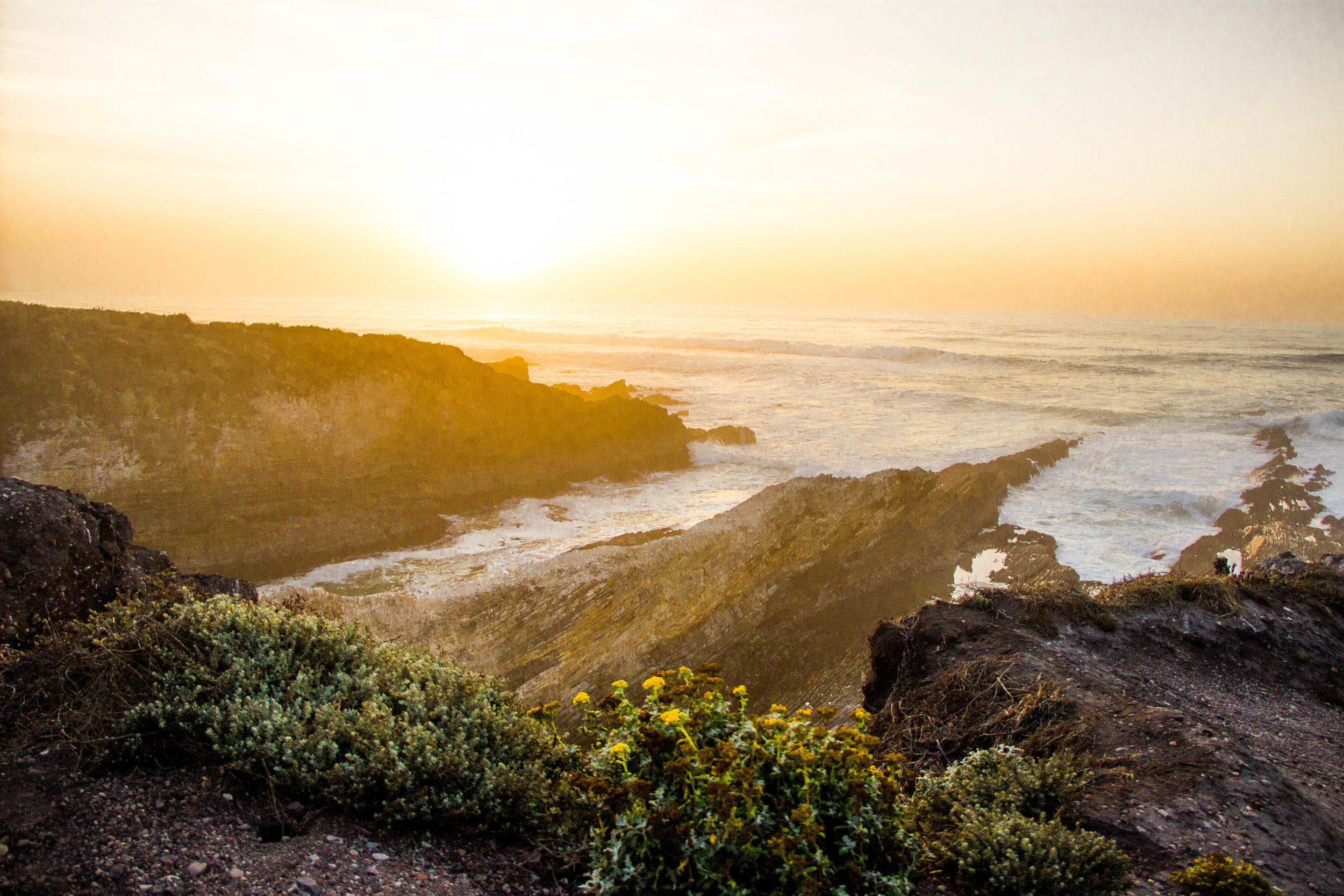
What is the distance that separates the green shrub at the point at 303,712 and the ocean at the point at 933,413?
13.2 feet

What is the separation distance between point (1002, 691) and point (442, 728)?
3762 mm

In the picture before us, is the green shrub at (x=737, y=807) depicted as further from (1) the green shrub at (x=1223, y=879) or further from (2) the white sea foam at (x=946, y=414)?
(2) the white sea foam at (x=946, y=414)

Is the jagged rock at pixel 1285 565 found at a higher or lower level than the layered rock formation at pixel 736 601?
higher

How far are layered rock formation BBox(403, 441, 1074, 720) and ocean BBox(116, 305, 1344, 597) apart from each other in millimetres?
856

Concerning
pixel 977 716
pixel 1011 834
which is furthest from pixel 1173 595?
pixel 1011 834

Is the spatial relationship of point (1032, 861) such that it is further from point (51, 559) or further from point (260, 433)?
point (260, 433)

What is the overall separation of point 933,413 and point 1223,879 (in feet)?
93.3

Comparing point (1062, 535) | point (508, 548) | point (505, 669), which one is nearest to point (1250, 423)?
point (1062, 535)

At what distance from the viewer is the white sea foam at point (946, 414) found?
12.8 meters

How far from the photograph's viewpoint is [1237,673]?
6023 mm

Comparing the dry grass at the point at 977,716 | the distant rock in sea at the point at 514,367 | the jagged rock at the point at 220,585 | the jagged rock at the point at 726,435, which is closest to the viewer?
the dry grass at the point at 977,716

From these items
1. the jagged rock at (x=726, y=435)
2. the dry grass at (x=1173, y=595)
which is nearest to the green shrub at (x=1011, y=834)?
the dry grass at (x=1173, y=595)

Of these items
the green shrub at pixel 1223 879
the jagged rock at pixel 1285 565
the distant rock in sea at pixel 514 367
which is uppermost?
the distant rock in sea at pixel 514 367

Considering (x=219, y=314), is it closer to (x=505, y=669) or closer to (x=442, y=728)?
(x=505, y=669)
